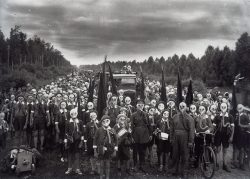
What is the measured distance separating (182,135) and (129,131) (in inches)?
58.6

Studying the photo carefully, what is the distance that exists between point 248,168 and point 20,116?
24.9 ft

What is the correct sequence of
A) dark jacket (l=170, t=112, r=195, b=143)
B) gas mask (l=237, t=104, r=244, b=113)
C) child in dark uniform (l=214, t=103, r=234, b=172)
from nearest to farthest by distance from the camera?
dark jacket (l=170, t=112, r=195, b=143)
child in dark uniform (l=214, t=103, r=234, b=172)
gas mask (l=237, t=104, r=244, b=113)

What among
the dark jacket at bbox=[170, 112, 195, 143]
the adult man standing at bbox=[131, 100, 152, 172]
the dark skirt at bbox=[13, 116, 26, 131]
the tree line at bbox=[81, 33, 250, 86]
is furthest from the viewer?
the tree line at bbox=[81, 33, 250, 86]

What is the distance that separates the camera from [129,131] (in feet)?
→ 29.7

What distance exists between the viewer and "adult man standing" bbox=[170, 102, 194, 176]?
28.2 feet

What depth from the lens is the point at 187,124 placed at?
8.60 m

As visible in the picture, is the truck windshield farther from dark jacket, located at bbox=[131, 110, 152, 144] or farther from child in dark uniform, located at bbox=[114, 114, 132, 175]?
child in dark uniform, located at bbox=[114, 114, 132, 175]

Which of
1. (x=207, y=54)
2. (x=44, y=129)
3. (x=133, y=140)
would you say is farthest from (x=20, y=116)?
(x=207, y=54)

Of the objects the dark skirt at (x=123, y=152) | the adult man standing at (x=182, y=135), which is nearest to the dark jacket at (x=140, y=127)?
the dark skirt at (x=123, y=152)

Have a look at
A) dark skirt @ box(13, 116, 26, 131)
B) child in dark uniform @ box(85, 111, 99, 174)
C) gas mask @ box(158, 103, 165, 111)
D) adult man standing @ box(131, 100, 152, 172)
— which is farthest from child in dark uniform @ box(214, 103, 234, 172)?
dark skirt @ box(13, 116, 26, 131)

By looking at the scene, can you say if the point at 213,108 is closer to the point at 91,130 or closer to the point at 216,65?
the point at 91,130

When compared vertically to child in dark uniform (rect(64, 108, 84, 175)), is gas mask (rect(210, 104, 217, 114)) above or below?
above

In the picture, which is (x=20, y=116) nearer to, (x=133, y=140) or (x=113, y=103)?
(x=113, y=103)

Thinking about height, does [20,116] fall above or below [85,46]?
below
